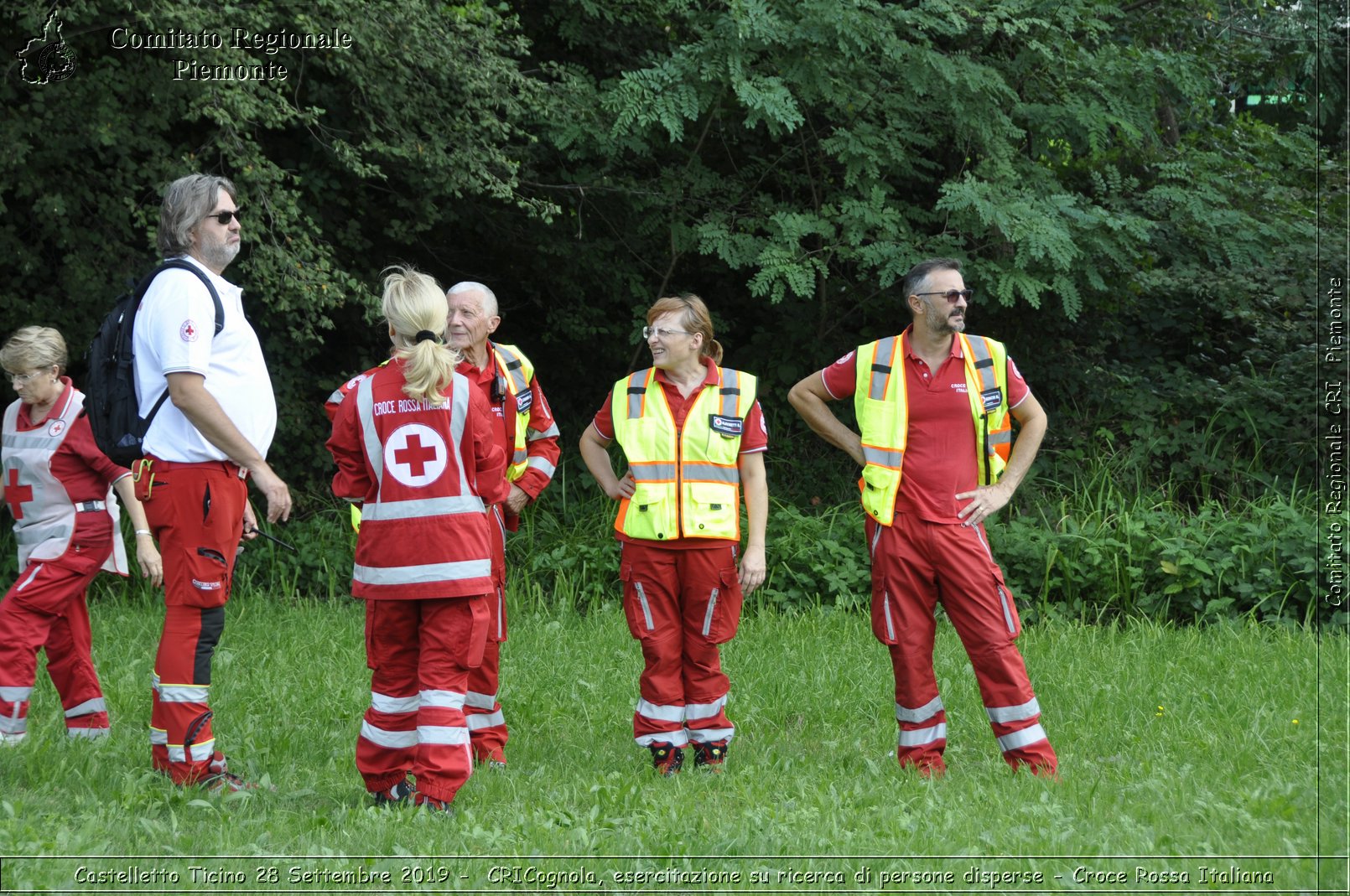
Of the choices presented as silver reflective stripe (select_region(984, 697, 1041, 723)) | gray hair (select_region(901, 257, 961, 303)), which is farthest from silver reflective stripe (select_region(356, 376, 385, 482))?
silver reflective stripe (select_region(984, 697, 1041, 723))

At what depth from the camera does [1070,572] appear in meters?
9.52

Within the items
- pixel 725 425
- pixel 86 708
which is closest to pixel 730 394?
pixel 725 425

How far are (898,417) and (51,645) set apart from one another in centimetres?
402

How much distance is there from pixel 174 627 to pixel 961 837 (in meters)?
2.92

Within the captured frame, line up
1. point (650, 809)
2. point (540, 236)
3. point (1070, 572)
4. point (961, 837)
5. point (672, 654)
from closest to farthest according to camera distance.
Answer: point (961, 837) < point (650, 809) < point (672, 654) < point (1070, 572) < point (540, 236)

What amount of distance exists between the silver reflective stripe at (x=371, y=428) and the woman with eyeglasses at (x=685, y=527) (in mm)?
1235

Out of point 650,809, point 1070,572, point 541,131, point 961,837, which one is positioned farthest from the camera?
point 541,131

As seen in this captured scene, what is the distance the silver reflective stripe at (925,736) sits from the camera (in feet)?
18.2

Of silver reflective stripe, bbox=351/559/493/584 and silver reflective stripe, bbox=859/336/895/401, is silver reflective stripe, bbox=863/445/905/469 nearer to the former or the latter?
silver reflective stripe, bbox=859/336/895/401

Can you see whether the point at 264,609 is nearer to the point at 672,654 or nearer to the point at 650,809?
the point at 672,654

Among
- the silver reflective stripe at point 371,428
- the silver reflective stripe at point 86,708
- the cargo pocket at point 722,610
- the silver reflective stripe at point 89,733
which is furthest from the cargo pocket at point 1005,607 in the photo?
the silver reflective stripe at point 86,708

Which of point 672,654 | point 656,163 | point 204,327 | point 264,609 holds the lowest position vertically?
point 264,609

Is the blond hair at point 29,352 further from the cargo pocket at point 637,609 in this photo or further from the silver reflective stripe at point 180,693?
the cargo pocket at point 637,609

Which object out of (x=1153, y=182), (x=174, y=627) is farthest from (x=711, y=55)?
(x=174, y=627)
